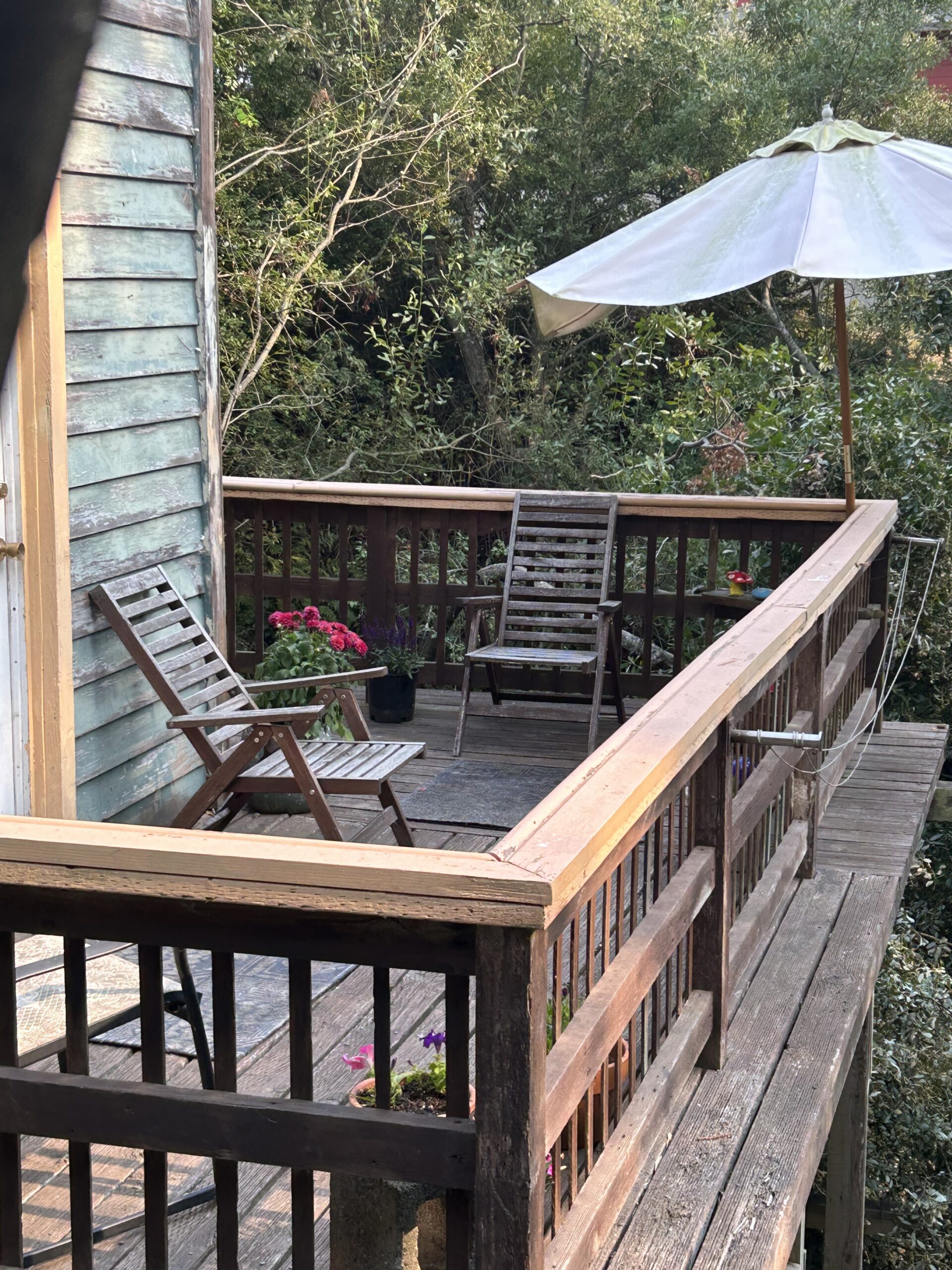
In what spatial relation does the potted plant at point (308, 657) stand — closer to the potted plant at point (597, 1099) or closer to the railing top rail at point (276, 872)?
the potted plant at point (597, 1099)

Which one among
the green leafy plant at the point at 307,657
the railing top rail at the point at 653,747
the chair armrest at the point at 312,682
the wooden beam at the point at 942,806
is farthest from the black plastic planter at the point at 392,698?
the railing top rail at the point at 653,747

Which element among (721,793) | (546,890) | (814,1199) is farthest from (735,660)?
(814,1199)

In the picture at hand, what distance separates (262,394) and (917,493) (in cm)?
572

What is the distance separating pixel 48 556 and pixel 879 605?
3371 millimetres

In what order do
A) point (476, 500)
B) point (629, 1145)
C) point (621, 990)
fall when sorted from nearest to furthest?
point (621, 990)
point (629, 1145)
point (476, 500)

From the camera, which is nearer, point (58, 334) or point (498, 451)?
point (58, 334)

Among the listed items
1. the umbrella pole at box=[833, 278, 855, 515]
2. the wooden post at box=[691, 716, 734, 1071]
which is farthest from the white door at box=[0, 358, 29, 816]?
the umbrella pole at box=[833, 278, 855, 515]

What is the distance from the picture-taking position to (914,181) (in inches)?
156

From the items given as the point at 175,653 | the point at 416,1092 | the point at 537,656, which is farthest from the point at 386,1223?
the point at 537,656

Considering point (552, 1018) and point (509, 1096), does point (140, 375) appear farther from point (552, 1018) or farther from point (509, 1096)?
point (509, 1096)

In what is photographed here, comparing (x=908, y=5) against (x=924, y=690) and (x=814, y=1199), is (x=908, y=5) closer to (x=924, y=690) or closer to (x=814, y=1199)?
(x=924, y=690)

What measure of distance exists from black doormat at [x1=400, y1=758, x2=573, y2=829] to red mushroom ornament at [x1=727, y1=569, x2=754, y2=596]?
3.56 ft

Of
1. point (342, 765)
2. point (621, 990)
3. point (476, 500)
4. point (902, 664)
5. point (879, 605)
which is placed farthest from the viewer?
point (476, 500)

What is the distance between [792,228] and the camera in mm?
3805
